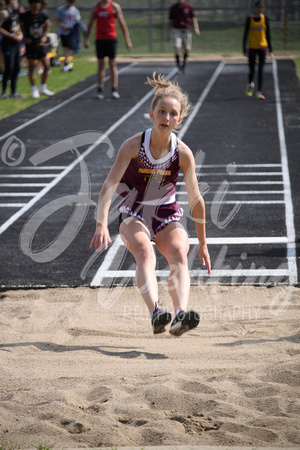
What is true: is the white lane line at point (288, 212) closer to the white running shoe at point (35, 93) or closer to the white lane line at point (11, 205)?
the white lane line at point (11, 205)

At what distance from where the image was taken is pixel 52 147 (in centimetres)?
1211

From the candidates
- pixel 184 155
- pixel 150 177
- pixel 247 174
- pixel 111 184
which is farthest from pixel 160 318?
pixel 247 174

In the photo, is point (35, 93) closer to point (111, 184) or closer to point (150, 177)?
point (150, 177)

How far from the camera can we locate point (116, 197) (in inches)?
360

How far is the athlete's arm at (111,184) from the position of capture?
4395mm

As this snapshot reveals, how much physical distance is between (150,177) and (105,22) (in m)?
12.1

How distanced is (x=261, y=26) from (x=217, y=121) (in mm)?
3186

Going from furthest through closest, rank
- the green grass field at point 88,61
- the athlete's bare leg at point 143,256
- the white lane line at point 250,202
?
1. the green grass field at point 88,61
2. the white lane line at point 250,202
3. the athlete's bare leg at point 143,256

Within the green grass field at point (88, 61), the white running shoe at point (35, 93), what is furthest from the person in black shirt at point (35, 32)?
the green grass field at point (88, 61)

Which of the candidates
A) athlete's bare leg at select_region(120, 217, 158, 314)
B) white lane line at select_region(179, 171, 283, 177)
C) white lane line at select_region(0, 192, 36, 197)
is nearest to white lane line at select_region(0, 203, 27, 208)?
white lane line at select_region(0, 192, 36, 197)

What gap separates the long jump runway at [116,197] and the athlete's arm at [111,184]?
165 centimetres

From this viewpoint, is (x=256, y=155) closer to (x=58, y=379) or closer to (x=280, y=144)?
(x=280, y=144)

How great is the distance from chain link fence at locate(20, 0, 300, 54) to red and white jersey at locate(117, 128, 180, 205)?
24307mm

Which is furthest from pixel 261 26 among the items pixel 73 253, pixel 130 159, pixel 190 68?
pixel 130 159
